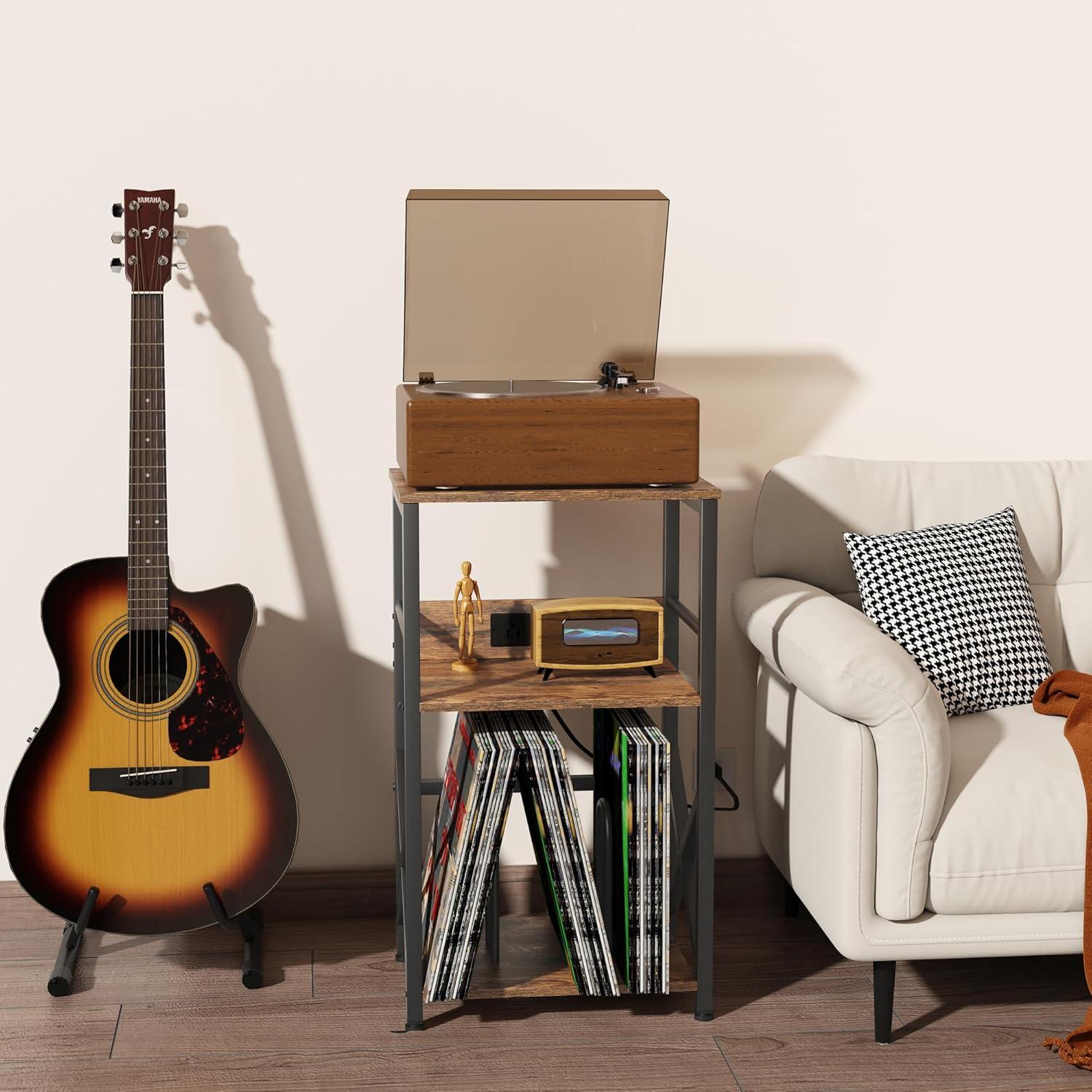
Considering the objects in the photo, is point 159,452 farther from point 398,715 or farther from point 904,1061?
point 904,1061

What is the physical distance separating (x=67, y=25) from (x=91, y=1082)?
1807mm

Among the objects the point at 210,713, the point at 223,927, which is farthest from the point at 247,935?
the point at 210,713

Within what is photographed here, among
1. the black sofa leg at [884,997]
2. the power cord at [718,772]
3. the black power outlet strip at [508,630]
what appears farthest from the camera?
the power cord at [718,772]

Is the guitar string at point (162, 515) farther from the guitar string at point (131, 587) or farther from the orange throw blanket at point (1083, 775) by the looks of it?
the orange throw blanket at point (1083, 775)

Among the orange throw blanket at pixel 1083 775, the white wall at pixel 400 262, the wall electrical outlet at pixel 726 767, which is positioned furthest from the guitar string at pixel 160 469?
the orange throw blanket at pixel 1083 775

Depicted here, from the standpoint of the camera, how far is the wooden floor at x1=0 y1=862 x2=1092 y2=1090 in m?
2.05

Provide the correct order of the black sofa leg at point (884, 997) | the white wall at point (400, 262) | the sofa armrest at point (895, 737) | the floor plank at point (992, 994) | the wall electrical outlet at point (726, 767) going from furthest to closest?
the wall electrical outlet at point (726, 767) → the white wall at point (400, 262) → the floor plank at point (992, 994) → the black sofa leg at point (884, 997) → the sofa armrest at point (895, 737)

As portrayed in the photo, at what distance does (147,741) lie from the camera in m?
2.34

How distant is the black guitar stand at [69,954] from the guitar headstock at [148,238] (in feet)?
3.52

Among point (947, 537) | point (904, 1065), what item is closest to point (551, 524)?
point (947, 537)

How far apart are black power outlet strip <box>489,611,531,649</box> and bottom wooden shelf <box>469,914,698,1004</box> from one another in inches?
21.4

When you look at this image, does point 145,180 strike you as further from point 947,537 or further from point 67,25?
point 947,537

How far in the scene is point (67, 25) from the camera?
7.91 ft

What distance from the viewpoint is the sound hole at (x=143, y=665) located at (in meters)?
2.34
